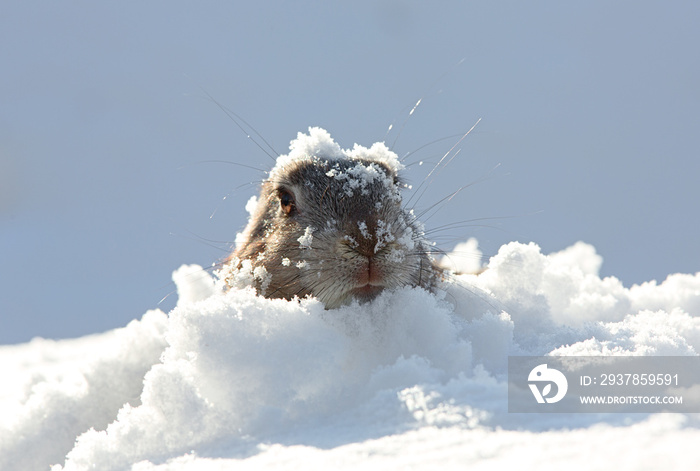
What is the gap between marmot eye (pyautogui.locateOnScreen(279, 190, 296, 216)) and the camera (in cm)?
578

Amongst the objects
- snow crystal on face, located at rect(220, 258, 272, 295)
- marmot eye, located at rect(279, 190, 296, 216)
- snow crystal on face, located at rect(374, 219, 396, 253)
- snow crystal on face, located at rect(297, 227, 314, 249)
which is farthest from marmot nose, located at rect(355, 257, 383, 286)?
marmot eye, located at rect(279, 190, 296, 216)

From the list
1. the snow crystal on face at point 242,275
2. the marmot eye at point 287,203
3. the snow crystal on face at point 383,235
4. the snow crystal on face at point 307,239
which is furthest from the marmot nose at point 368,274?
the marmot eye at point 287,203

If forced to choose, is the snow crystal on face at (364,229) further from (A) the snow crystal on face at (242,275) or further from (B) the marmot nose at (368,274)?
(A) the snow crystal on face at (242,275)

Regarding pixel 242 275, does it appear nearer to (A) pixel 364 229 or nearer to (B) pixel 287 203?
(B) pixel 287 203

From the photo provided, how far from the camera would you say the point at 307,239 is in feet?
16.4

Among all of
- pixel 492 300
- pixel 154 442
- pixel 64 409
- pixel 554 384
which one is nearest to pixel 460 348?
pixel 554 384

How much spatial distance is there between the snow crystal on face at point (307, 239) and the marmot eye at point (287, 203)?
74cm

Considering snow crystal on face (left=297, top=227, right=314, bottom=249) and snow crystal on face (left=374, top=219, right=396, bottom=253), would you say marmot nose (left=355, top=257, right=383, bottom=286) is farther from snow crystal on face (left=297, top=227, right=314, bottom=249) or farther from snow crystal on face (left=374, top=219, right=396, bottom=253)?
snow crystal on face (left=297, top=227, right=314, bottom=249)

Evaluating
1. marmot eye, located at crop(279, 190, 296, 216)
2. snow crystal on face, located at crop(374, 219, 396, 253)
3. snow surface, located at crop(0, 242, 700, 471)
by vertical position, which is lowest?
snow surface, located at crop(0, 242, 700, 471)

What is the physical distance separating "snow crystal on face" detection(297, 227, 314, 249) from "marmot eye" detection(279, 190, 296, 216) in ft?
2.44

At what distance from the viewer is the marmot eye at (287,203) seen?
578 cm

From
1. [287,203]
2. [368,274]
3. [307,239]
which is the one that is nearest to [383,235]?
[368,274]

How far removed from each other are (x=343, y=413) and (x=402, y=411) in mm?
415

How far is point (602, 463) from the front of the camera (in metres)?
2.18
